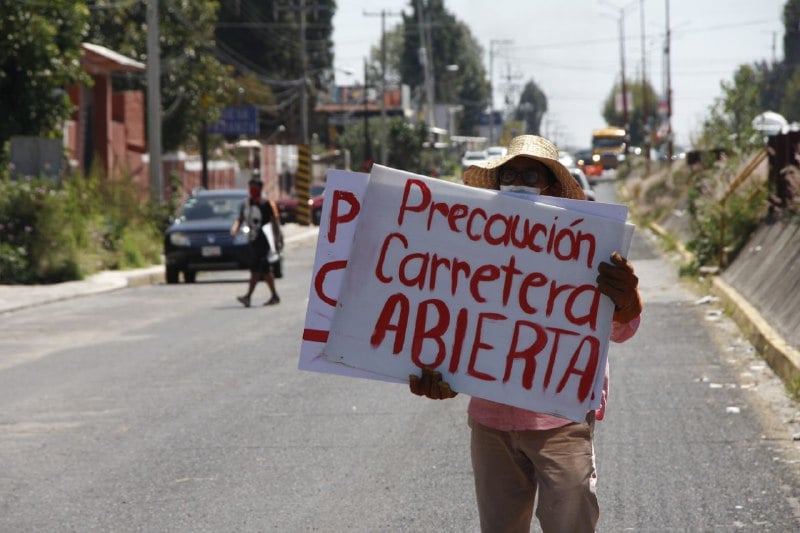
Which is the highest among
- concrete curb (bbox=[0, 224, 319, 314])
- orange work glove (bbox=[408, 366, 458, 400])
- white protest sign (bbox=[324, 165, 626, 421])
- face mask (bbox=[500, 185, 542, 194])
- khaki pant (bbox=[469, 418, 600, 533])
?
face mask (bbox=[500, 185, 542, 194])

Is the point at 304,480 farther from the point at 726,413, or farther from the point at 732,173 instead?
the point at 732,173

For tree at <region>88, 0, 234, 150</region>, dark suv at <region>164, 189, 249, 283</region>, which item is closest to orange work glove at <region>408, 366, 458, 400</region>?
dark suv at <region>164, 189, 249, 283</region>

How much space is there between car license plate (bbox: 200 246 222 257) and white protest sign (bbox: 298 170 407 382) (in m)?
21.6

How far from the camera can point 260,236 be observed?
20.0 metres

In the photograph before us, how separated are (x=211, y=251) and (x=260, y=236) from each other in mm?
6584

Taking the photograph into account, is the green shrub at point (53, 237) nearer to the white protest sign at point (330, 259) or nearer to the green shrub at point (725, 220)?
the green shrub at point (725, 220)

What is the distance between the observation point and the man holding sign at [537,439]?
15.2 feet

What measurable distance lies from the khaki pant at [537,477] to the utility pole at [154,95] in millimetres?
29456

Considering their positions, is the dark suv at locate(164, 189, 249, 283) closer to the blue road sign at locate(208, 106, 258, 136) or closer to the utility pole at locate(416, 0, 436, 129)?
the blue road sign at locate(208, 106, 258, 136)

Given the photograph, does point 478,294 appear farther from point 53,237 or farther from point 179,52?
point 179,52

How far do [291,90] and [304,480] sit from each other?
290 ft

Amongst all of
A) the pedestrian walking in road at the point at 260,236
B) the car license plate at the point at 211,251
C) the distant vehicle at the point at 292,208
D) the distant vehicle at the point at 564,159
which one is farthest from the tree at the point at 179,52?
the pedestrian walking in road at the point at 260,236

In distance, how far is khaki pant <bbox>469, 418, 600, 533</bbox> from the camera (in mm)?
4625

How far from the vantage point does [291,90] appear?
314ft
